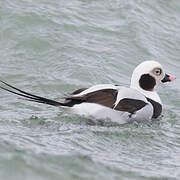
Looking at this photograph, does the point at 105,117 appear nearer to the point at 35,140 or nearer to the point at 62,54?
the point at 35,140

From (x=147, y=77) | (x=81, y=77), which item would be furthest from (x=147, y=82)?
(x=81, y=77)

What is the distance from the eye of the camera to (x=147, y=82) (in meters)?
6.77

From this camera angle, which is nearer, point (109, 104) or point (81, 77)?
point (109, 104)

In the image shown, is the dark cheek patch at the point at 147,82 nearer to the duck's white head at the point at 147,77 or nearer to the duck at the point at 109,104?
the duck's white head at the point at 147,77

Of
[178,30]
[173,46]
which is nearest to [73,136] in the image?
[173,46]

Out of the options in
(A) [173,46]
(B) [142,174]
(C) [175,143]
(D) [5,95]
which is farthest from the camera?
(A) [173,46]

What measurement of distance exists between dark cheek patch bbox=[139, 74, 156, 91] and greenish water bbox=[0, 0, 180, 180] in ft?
1.31

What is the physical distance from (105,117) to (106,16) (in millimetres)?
4469

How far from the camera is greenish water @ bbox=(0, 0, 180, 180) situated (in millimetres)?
4395

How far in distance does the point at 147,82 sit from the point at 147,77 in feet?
0.20

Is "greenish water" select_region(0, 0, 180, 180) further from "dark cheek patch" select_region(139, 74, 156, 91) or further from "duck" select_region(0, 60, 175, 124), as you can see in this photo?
"dark cheek patch" select_region(139, 74, 156, 91)

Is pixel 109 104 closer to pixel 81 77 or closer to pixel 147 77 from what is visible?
pixel 147 77

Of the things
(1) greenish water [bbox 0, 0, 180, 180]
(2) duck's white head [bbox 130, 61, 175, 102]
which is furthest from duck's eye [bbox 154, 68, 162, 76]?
(1) greenish water [bbox 0, 0, 180, 180]

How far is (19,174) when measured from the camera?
12.8 feet
